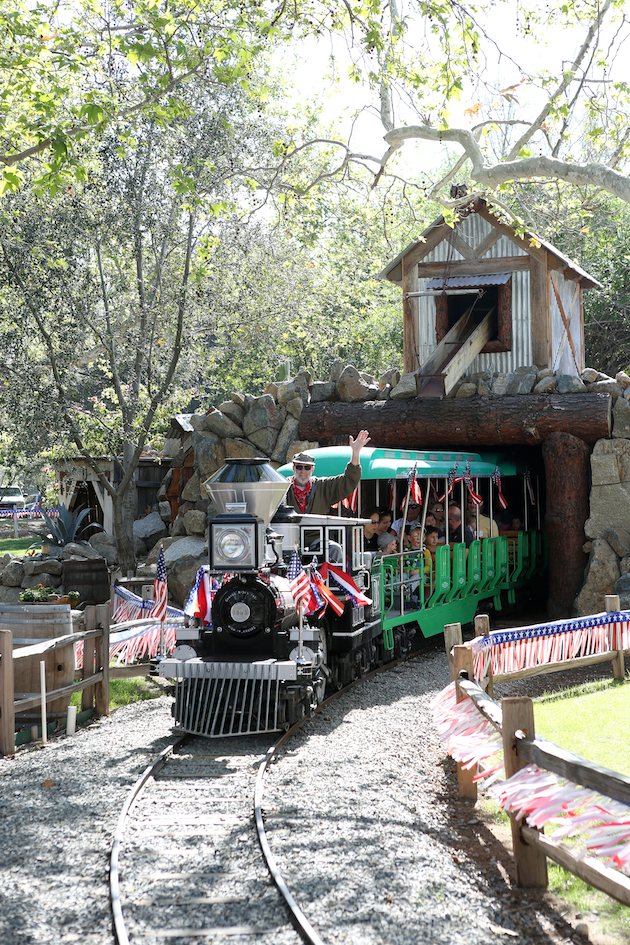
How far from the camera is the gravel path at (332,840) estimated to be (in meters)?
4.18

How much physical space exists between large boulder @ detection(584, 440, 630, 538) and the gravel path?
6604 mm

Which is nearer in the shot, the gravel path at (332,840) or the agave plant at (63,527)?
the gravel path at (332,840)

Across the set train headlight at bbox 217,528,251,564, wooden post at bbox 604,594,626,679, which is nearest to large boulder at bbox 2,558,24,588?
train headlight at bbox 217,528,251,564

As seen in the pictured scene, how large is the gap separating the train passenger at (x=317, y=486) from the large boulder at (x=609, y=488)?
18.7 feet

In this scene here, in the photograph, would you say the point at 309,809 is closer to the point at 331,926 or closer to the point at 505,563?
the point at 331,926

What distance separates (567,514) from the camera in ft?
45.1

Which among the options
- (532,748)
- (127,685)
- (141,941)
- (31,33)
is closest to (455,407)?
(127,685)

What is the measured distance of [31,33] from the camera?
938 centimetres

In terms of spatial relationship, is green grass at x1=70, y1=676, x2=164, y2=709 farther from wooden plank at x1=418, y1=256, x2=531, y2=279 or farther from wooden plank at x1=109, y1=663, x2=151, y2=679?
wooden plank at x1=418, y1=256, x2=531, y2=279

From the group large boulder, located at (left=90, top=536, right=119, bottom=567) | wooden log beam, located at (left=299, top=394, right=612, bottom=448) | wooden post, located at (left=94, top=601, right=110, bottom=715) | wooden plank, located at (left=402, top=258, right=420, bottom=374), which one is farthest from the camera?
large boulder, located at (left=90, top=536, right=119, bottom=567)

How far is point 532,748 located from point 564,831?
1.67ft

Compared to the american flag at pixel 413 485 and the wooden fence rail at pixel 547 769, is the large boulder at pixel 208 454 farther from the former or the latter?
the wooden fence rail at pixel 547 769

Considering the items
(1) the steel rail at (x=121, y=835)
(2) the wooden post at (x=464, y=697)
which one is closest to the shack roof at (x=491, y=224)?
(2) the wooden post at (x=464, y=697)

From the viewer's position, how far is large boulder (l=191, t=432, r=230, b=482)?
1627cm
